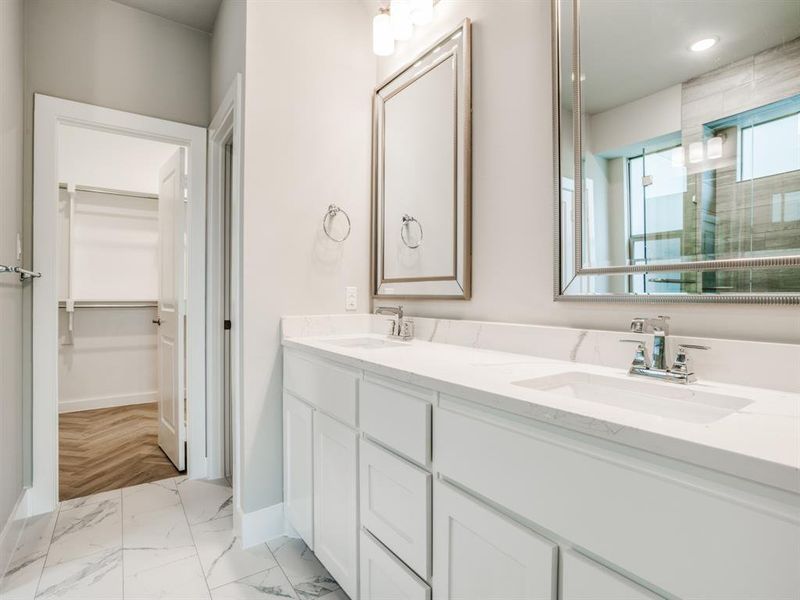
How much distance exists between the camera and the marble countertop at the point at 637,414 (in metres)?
0.54

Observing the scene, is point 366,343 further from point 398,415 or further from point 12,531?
point 12,531

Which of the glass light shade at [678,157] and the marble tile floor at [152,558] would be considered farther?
the marble tile floor at [152,558]

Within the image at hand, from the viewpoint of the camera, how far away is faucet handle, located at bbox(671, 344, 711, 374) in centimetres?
100

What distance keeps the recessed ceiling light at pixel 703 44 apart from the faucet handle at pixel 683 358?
724mm

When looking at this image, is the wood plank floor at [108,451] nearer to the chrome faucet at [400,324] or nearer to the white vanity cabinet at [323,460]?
the white vanity cabinet at [323,460]

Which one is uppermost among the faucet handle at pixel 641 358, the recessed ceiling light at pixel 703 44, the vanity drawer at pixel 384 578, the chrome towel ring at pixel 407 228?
the recessed ceiling light at pixel 703 44

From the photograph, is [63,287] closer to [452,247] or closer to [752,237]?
[452,247]

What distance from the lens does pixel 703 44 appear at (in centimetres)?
106

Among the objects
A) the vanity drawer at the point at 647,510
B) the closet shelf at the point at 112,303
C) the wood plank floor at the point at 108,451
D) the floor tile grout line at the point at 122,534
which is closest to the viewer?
the vanity drawer at the point at 647,510

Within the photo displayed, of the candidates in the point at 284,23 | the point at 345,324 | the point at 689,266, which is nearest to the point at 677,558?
the point at 689,266

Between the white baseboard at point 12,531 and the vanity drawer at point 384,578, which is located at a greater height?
the vanity drawer at point 384,578

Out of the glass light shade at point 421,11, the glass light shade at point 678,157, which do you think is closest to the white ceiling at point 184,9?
the glass light shade at point 421,11

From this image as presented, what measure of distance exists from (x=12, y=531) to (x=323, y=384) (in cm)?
145

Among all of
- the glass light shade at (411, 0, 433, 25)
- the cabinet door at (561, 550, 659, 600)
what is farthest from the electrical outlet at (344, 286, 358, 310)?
the cabinet door at (561, 550, 659, 600)
